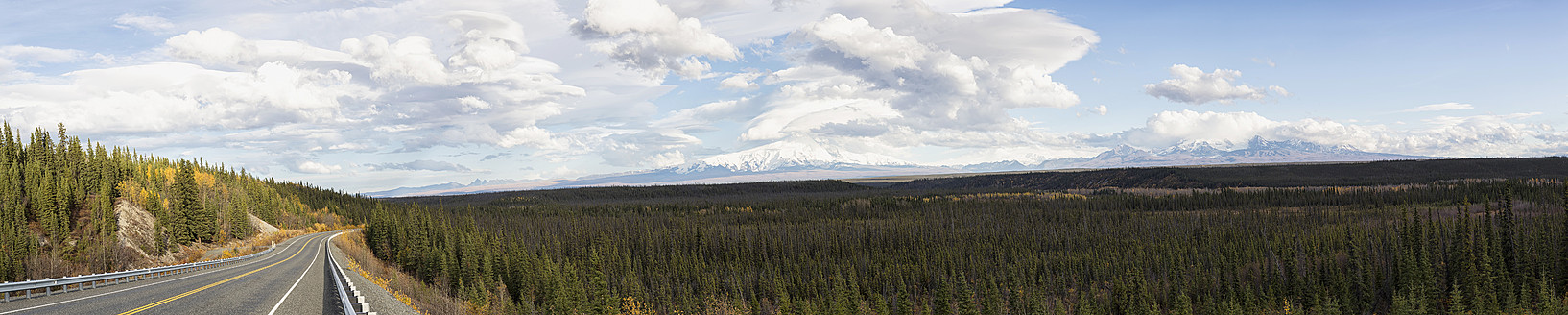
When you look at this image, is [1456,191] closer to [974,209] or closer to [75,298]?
[974,209]

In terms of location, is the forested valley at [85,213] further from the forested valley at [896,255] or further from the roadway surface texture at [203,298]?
the roadway surface texture at [203,298]

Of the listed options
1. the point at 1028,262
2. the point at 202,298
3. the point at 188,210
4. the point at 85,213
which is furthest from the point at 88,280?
the point at 1028,262

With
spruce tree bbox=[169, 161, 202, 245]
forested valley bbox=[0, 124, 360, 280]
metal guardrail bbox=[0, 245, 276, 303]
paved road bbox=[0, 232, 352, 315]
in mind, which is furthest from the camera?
spruce tree bbox=[169, 161, 202, 245]

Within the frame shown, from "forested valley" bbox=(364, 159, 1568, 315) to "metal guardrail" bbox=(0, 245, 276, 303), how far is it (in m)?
18.4

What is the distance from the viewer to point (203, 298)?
32219 mm

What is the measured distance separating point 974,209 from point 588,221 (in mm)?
87446

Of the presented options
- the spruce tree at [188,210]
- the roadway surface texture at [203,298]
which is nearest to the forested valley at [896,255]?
the spruce tree at [188,210]

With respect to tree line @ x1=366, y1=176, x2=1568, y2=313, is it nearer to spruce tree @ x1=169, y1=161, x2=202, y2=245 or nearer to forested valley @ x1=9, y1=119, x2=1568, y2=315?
forested valley @ x1=9, y1=119, x2=1568, y2=315

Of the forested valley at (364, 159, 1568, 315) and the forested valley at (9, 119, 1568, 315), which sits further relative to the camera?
the forested valley at (364, 159, 1568, 315)

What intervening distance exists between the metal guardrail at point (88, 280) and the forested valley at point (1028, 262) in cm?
1842

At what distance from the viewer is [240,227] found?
12106 centimetres

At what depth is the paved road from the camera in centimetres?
2805

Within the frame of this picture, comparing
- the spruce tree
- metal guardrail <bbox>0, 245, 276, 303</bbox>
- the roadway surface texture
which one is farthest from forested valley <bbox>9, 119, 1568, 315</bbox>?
metal guardrail <bbox>0, 245, 276, 303</bbox>

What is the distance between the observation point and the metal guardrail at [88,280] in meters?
30.2
